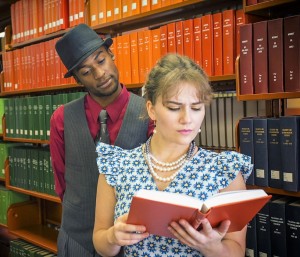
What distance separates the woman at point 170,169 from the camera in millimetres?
1063

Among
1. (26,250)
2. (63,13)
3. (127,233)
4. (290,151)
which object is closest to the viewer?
(127,233)

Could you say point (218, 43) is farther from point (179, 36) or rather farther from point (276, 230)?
point (276, 230)

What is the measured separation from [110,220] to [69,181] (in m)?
0.63

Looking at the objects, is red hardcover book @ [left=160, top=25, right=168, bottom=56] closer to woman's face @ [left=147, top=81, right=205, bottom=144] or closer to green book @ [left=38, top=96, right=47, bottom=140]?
woman's face @ [left=147, top=81, right=205, bottom=144]

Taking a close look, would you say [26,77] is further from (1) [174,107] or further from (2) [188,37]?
(1) [174,107]

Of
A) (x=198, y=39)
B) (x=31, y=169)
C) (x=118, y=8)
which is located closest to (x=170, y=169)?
(x=198, y=39)

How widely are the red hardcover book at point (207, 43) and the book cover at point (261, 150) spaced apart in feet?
1.18

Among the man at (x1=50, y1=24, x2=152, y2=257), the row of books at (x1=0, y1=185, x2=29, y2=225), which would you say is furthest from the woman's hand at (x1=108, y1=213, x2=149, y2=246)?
the row of books at (x1=0, y1=185, x2=29, y2=225)

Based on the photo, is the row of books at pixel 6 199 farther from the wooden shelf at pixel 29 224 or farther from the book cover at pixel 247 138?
the book cover at pixel 247 138

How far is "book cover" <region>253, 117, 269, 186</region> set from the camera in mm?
1600

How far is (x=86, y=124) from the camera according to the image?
65.7 inches

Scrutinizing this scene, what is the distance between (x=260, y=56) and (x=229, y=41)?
0.21 m

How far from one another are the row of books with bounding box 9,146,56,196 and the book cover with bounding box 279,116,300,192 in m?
1.79

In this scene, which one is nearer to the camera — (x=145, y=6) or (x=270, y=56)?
(x=270, y=56)
